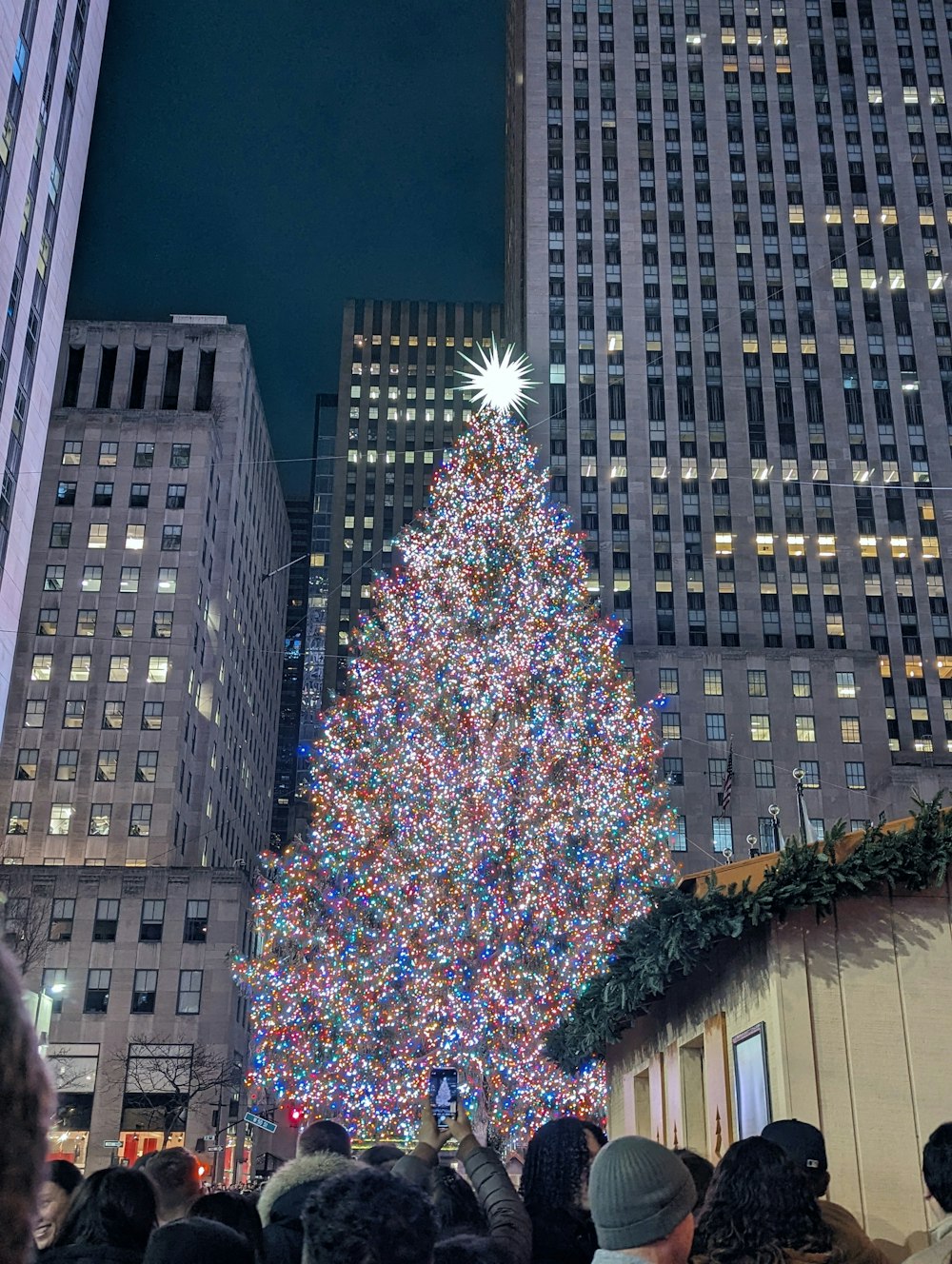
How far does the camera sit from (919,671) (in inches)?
2972

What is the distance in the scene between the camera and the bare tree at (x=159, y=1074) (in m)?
60.0

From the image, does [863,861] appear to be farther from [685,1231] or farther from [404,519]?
[404,519]

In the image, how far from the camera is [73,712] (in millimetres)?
73812

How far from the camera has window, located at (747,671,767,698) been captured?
70.2m

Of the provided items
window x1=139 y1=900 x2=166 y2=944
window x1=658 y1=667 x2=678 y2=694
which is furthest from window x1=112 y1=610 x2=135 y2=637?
window x1=658 y1=667 x2=678 y2=694

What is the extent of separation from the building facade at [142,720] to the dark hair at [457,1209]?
50.8m

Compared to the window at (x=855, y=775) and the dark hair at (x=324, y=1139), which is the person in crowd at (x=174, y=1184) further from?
the window at (x=855, y=775)

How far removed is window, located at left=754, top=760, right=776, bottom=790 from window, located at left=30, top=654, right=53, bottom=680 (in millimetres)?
43773

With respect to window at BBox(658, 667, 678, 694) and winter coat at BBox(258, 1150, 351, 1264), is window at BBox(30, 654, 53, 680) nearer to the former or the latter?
window at BBox(658, 667, 678, 694)

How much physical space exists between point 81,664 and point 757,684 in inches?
1654

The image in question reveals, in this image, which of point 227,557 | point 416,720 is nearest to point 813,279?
point 227,557

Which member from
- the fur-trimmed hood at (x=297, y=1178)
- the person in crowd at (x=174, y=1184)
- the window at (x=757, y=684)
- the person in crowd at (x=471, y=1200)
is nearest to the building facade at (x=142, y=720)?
the window at (x=757, y=684)

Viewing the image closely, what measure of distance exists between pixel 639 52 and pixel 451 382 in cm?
4887

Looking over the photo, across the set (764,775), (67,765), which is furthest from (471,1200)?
(67,765)
